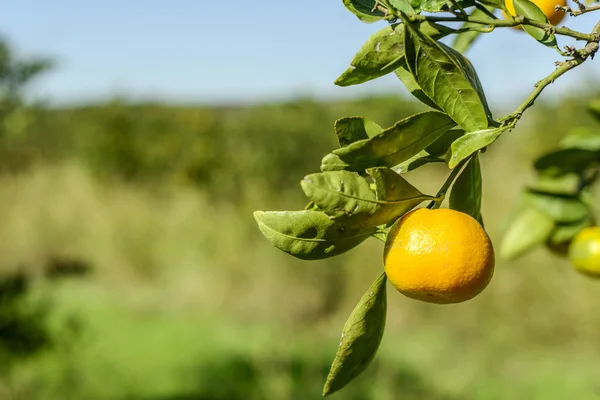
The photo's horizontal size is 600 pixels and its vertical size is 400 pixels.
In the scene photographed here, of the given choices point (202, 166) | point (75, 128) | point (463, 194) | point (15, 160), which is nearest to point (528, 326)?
point (202, 166)

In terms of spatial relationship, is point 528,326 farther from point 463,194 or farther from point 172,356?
point 463,194

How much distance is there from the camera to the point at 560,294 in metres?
3.30

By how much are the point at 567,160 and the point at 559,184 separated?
0.05 meters

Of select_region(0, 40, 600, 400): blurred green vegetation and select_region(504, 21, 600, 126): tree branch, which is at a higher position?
select_region(504, 21, 600, 126): tree branch

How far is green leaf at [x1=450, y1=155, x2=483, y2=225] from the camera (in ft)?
1.38

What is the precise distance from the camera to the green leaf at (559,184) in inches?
30.3

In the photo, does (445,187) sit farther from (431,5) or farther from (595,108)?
(595,108)

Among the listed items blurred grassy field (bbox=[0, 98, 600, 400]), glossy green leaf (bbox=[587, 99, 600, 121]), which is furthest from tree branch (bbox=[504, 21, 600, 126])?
blurred grassy field (bbox=[0, 98, 600, 400])

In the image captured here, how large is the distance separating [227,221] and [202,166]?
0.87 metres

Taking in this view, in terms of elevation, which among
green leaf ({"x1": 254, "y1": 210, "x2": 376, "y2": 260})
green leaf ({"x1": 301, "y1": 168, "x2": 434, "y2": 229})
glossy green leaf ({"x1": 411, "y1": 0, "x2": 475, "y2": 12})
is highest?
glossy green leaf ({"x1": 411, "y1": 0, "x2": 475, "y2": 12})

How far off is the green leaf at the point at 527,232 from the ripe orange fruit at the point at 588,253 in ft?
0.16

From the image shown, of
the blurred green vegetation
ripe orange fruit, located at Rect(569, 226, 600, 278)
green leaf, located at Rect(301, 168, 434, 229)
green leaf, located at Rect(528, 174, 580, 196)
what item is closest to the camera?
green leaf, located at Rect(301, 168, 434, 229)

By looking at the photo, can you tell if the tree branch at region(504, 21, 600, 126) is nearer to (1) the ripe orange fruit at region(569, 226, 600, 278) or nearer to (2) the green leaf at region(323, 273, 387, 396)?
(2) the green leaf at region(323, 273, 387, 396)

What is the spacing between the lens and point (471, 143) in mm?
362
